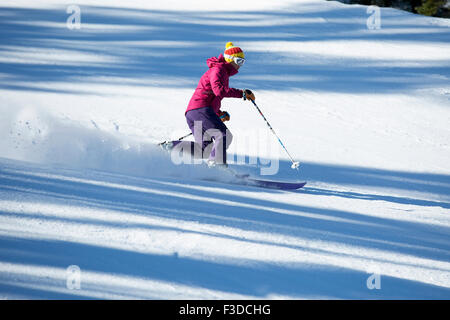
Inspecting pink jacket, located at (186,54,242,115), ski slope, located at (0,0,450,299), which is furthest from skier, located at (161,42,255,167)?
ski slope, located at (0,0,450,299)

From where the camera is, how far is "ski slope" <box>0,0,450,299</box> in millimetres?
3279

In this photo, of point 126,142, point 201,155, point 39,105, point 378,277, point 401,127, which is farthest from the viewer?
point 401,127

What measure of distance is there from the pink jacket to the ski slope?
2.87 feet

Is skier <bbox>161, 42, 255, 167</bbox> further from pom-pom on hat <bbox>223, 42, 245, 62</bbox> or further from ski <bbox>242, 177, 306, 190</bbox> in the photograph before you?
ski <bbox>242, 177, 306, 190</bbox>

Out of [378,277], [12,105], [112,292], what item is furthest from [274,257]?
[12,105]

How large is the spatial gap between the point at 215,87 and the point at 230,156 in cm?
170

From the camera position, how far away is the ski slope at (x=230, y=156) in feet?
10.8

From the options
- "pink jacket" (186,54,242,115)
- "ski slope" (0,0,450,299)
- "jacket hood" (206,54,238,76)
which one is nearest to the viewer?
"ski slope" (0,0,450,299)

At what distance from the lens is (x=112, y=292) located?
9.36ft

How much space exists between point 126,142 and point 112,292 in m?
4.33

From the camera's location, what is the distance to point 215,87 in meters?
5.89

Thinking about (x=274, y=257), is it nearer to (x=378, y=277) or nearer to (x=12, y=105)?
(x=378, y=277)

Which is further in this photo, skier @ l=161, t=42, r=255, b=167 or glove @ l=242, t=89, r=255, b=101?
skier @ l=161, t=42, r=255, b=167

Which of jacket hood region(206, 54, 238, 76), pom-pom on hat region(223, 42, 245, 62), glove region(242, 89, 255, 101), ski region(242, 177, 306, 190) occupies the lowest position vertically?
ski region(242, 177, 306, 190)
